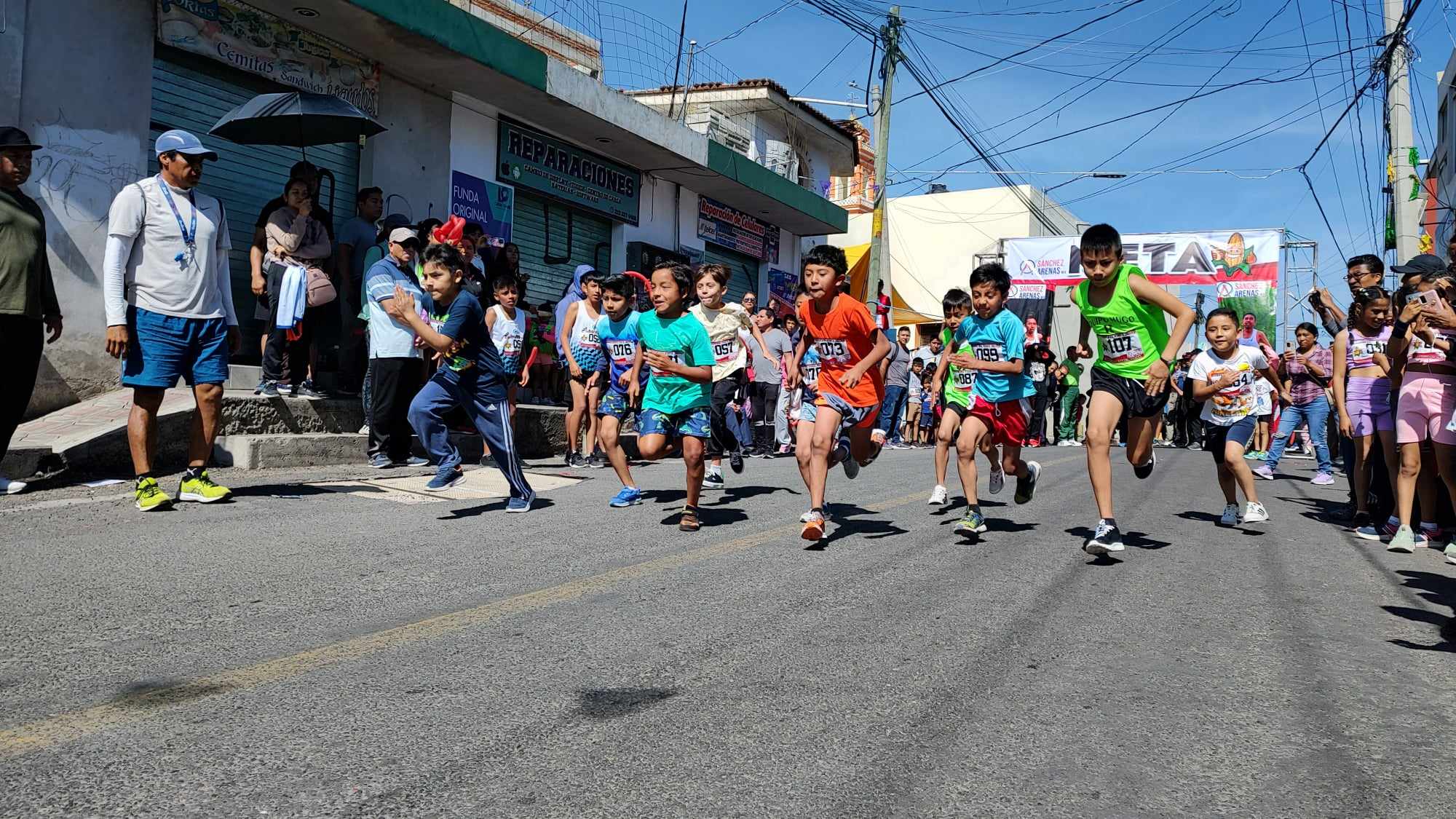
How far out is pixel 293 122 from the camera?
409 inches

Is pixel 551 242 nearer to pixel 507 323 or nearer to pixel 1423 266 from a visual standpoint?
pixel 507 323

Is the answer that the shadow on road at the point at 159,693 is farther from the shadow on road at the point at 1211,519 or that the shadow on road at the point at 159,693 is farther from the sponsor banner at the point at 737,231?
the sponsor banner at the point at 737,231

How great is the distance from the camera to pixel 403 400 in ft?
31.4

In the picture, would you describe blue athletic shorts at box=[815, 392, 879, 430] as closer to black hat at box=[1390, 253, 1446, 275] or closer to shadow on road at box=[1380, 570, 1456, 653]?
shadow on road at box=[1380, 570, 1456, 653]

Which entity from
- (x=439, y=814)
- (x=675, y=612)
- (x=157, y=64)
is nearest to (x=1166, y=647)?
(x=675, y=612)

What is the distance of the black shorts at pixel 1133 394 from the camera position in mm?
6441

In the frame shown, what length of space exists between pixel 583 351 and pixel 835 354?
15.6ft

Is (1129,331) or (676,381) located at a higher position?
(1129,331)

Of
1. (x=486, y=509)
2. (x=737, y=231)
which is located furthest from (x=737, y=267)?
(x=486, y=509)

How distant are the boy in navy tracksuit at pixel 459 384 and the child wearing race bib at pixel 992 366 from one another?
3010 mm

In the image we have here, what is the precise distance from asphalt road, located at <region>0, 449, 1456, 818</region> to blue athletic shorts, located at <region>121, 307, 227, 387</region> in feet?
2.70

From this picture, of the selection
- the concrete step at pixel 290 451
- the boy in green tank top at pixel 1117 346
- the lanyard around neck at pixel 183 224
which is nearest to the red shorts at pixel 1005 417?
the boy in green tank top at pixel 1117 346

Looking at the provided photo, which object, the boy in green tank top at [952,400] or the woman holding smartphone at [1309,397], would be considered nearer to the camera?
the boy in green tank top at [952,400]

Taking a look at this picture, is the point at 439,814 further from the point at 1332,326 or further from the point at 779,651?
the point at 1332,326
